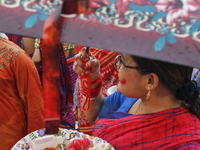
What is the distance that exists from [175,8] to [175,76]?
574 mm

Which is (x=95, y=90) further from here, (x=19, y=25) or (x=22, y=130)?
(x=19, y=25)

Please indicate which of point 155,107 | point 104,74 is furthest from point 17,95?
point 104,74

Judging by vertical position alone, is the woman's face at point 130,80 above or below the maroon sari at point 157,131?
above

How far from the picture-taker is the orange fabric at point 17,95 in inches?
67.6

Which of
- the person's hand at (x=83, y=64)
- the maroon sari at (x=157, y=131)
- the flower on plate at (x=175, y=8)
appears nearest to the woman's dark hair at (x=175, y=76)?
the maroon sari at (x=157, y=131)

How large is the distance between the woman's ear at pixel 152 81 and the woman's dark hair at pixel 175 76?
0.02 meters

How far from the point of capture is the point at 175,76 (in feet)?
4.18

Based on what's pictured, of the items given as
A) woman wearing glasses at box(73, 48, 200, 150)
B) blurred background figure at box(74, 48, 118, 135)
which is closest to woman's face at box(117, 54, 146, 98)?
woman wearing glasses at box(73, 48, 200, 150)

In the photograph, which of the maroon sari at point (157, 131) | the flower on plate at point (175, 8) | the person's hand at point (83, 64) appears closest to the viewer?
the flower on plate at point (175, 8)

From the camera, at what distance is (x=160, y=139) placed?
1.29 m

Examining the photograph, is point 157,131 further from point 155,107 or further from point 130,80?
point 130,80

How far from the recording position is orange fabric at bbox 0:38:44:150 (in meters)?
1.72

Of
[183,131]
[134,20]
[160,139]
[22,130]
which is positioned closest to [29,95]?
[22,130]

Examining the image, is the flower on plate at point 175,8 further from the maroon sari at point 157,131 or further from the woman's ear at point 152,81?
the maroon sari at point 157,131
